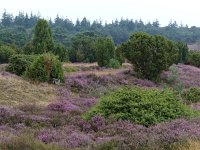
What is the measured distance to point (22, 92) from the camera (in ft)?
68.5

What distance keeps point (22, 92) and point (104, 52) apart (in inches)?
925

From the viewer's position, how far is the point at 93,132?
1220 cm

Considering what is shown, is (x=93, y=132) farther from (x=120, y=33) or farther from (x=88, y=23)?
A: (x=88, y=23)

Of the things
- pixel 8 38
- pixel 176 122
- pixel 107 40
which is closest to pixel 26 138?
pixel 176 122

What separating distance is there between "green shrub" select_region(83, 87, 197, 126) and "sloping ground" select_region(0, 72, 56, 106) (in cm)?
547

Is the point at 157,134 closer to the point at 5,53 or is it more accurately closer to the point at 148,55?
the point at 148,55

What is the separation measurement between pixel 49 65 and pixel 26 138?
1678 cm

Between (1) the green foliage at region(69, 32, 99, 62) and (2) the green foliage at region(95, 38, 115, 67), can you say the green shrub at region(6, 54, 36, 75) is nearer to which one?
(2) the green foliage at region(95, 38, 115, 67)

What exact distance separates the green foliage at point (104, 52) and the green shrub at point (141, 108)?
94.4 feet

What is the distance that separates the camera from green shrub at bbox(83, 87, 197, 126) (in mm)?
13516

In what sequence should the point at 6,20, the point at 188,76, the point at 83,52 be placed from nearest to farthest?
the point at 188,76
the point at 83,52
the point at 6,20

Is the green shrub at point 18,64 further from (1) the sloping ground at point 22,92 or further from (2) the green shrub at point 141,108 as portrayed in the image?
(2) the green shrub at point 141,108

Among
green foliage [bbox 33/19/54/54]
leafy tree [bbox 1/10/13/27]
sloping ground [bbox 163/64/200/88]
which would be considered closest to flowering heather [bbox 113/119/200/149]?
sloping ground [bbox 163/64/200/88]

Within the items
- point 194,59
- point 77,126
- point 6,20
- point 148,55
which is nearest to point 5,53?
point 148,55
